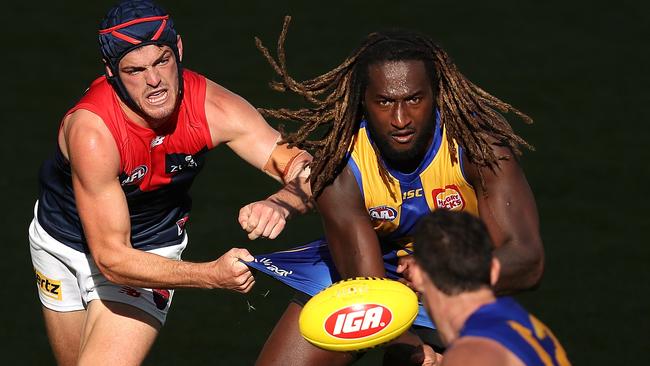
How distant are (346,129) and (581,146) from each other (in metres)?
4.81

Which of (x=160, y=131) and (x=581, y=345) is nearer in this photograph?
(x=160, y=131)

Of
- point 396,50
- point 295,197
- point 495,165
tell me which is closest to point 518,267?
point 495,165

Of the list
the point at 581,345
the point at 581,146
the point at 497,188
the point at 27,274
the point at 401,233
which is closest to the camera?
the point at 497,188

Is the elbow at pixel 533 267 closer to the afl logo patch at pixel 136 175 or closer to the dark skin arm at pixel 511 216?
the dark skin arm at pixel 511 216

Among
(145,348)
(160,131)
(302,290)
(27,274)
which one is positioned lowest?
(27,274)

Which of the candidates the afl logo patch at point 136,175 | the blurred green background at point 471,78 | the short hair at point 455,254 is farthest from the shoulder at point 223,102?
the short hair at point 455,254

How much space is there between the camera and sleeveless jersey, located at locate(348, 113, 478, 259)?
7.23 meters

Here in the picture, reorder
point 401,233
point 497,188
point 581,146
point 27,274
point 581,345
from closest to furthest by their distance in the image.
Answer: point 497,188
point 401,233
point 581,345
point 27,274
point 581,146

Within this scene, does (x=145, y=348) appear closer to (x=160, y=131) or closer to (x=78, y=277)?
(x=78, y=277)

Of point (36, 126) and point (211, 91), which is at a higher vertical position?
point (211, 91)

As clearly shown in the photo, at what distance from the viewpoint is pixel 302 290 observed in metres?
7.71

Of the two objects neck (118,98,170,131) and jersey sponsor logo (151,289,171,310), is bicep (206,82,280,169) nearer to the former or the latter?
neck (118,98,170,131)

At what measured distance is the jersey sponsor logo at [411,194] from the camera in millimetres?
7332

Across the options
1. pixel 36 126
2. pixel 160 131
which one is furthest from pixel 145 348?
pixel 36 126
